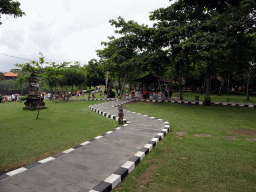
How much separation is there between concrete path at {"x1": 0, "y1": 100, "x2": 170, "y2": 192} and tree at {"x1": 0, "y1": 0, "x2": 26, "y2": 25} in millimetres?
8023

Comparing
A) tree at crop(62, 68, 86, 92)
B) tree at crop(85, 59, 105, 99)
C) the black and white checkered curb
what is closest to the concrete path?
the black and white checkered curb

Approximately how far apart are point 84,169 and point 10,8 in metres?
Answer: 9.05

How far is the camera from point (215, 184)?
2.66 meters

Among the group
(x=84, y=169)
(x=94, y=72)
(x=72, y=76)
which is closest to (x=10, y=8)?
(x=84, y=169)

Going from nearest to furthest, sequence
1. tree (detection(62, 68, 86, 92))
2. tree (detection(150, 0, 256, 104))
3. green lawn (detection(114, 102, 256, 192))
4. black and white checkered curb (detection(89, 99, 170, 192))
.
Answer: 1. black and white checkered curb (detection(89, 99, 170, 192))
2. green lawn (detection(114, 102, 256, 192))
3. tree (detection(150, 0, 256, 104))
4. tree (detection(62, 68, 86, 92))

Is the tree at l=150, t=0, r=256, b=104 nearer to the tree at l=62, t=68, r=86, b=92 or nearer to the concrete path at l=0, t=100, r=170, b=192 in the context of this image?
the concrete path at l=0, t=100, r=170, b=192

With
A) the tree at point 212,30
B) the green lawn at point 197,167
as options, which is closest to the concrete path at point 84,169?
the green lawn at point 197,167

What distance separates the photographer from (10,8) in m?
7.86

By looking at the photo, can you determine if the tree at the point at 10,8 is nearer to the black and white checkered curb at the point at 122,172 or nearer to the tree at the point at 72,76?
the black and white checkered curb at the point at 122,172

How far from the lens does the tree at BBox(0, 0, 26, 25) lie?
7.53 meters

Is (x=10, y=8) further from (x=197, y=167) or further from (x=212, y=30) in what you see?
(x=212, y=30)

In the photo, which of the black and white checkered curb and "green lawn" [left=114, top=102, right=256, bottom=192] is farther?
"green lawn" [left=114, top=102, right=256, bottom=192]

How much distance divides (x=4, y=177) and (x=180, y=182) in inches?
121

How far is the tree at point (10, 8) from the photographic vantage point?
24.7ft
